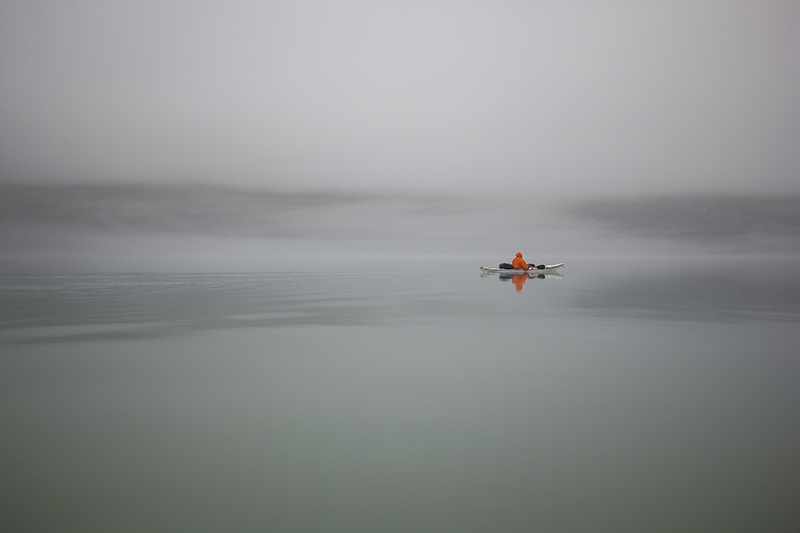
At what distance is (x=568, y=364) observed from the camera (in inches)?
505

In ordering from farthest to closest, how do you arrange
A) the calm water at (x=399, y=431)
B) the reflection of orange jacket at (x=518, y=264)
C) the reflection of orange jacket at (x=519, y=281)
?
the reflection of orange jacket at (x=518, y=264)
the reflection of orange jacket at (x=519, y=281)
the calm water at (x=399, y=431)

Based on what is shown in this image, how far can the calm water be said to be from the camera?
18.5ft

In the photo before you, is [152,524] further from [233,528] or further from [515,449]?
[515,449]

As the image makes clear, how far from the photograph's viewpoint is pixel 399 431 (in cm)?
808

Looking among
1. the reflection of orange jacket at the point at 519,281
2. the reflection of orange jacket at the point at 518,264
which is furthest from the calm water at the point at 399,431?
the reflection of orange jacket at the point at 518,264

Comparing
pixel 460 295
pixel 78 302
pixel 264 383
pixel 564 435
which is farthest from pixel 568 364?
pixel 78 302

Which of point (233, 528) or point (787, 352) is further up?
point (787, 352)

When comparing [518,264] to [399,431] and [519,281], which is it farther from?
[399,431]

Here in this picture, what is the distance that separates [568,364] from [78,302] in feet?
82.0

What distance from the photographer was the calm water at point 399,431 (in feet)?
18.5

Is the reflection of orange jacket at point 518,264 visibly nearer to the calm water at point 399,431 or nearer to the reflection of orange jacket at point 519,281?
the reflection of orange jacket at point 519,281

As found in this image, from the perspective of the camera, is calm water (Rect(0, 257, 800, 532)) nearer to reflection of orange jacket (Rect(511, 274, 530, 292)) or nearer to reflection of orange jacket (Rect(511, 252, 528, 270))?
reflection of orange jacket (Rect(511, 274, 530, 292))

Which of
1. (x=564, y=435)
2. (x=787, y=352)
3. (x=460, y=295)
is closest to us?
(x=564, y=435)

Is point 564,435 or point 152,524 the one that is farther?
point 564,435
